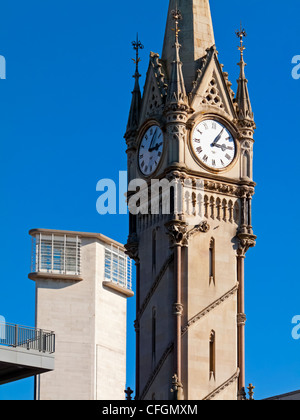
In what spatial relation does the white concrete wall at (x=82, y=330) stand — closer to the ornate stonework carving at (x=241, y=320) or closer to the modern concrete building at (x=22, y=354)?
the ornate stonework carving at (x=241, y=320)

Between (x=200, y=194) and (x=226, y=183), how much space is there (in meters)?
2.17

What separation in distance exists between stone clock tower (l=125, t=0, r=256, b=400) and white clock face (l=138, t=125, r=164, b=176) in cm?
7

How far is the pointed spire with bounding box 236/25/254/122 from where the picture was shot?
108 metres

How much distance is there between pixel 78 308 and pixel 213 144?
64.5 m

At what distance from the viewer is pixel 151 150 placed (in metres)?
107

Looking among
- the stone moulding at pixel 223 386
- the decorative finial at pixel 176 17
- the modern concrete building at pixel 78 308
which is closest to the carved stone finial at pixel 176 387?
the stone moulding at pixel 223 386

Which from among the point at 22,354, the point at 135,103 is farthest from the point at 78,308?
the point at 22,354

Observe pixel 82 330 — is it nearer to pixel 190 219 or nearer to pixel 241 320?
pixel 241 320

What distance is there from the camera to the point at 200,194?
344ft

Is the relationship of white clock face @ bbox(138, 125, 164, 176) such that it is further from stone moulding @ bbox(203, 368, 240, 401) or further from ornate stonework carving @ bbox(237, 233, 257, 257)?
stone moulding @ bbox(203, 368, 240, 401)

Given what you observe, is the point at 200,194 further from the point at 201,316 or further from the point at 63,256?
the point at 63,256

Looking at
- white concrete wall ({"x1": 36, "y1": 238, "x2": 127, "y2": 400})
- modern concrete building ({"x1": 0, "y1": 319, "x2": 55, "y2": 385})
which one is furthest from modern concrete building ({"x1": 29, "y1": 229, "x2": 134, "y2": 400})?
modern concrete building ({"x1": 0, "y1": 319, "x2": 55, "y2": 385})
